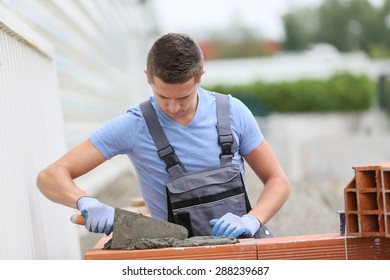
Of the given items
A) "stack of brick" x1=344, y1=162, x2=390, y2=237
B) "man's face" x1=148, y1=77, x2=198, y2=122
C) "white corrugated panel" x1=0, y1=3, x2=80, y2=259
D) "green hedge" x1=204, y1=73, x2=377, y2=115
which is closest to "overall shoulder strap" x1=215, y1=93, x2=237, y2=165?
"man's face" x1=148, y1=77, x2=198, y2=122

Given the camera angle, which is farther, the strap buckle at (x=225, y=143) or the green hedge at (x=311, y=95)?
the green hedge at (x=311, y=95)

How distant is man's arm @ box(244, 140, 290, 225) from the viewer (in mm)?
3855

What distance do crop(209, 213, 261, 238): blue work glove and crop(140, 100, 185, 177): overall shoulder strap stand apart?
302 mm

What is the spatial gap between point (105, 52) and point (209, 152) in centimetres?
815

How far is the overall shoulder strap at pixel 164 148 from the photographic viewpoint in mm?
3686

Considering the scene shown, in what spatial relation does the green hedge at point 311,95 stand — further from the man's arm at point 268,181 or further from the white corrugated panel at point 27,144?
the man's arm at point 268,181

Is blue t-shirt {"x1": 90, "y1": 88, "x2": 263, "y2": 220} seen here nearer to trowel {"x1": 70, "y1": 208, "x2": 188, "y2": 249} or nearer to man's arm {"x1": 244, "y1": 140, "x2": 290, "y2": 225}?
man's arm {"x1": 244, "y1": 140, "x2": 290, "y2": 225}

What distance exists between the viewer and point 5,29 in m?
3.46

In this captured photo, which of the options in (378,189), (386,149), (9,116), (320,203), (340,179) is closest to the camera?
(378,189)

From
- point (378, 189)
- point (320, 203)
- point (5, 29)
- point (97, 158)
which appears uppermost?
point (5, 29)

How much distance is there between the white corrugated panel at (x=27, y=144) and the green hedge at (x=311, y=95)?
32079 mm

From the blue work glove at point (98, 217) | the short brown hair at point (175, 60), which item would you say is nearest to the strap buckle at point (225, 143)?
the short brown hair at point (175, 60)

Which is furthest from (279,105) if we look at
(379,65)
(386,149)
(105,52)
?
(105,52)

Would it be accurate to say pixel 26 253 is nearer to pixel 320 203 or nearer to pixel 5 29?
pixel 5 29
